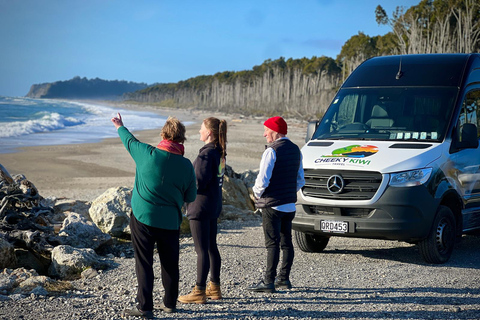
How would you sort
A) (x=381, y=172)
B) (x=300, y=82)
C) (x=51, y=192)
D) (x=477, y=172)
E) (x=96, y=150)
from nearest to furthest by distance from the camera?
1. (x=381, y=172)
2. (x=477, y=172)
3. (x=51, y=192)
4. (x=96, y=150)
5. (x=300, y=82)

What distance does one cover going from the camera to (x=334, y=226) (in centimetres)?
740

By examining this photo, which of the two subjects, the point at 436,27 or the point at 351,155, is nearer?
the point at 351,155

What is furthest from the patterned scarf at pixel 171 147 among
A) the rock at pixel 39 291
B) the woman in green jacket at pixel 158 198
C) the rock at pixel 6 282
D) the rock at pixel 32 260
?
the rock at pixel 32 260

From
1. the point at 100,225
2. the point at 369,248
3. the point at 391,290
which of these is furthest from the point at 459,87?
the point at 100,225

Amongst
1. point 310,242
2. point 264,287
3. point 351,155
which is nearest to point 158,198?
point 264,287

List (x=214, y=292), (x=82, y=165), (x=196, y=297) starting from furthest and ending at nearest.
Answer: (x=82, y=165), (x=214, y=292), (x=196, y=297)

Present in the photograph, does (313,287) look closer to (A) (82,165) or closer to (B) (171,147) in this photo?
(B) (171,147)

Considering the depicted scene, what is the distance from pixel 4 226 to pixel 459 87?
21.5ft

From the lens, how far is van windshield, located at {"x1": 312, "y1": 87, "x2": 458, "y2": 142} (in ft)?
26.1

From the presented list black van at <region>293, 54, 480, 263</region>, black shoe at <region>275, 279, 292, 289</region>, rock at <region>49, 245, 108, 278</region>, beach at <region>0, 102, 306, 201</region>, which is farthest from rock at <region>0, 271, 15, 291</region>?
beach at <region>0, 102, 306, 201</region>

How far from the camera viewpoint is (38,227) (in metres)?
8.51

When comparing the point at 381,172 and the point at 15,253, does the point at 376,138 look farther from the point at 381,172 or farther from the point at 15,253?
the point at 15,253

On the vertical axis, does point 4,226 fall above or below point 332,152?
below

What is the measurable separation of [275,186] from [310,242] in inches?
98.7
